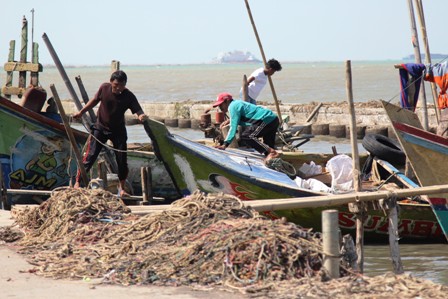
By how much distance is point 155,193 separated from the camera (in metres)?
12.7

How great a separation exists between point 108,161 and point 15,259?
4311mm

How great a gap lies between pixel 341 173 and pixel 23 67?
23.5 ft

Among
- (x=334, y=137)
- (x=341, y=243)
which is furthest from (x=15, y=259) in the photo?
(x=334, y=137)

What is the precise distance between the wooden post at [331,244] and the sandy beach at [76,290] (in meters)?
0.80

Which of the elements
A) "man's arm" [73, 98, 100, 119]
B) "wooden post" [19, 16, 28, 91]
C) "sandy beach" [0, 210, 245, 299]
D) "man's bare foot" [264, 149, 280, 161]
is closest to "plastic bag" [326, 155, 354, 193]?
"man's bare foot" [264, 149, 280, 161]

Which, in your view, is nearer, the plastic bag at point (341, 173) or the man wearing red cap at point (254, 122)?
the plastic bag at point (341, 173)

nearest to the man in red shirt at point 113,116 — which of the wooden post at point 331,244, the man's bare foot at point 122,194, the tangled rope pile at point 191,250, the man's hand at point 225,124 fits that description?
the man's bare foot at point 122,194

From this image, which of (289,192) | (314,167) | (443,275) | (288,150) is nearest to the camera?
(443,275)

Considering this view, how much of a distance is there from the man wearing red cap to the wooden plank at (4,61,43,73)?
4963mm

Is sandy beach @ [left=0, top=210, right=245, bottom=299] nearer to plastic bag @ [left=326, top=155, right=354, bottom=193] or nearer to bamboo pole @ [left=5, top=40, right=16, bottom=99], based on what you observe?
plastic bag @ [left=326, top=155, right=354, bottom=193]

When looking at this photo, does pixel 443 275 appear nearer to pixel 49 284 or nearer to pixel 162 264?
pixel 162 264

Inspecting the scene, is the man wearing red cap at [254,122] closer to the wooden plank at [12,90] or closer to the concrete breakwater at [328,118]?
the wooden plank at [12,90]

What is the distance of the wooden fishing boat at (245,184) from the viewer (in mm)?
11305

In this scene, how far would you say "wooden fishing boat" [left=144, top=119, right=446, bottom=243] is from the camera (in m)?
11.3
